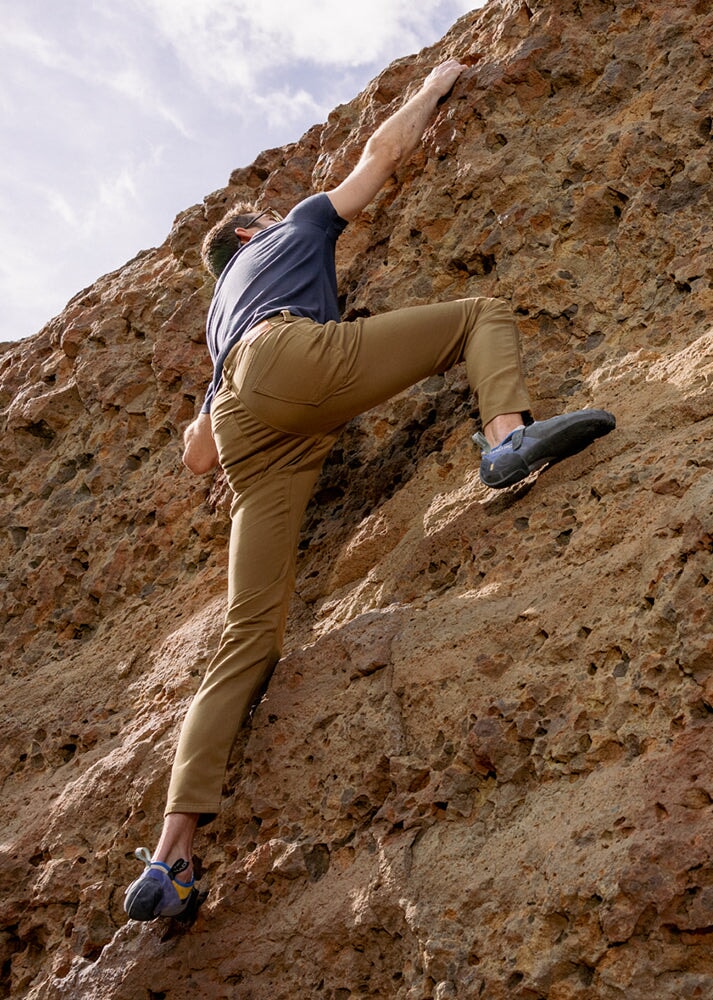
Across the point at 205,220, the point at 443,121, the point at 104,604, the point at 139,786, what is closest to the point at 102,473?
the point at 104,604

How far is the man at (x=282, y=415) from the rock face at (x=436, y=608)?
0.53 ft

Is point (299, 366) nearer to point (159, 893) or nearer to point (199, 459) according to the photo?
point (199, 459)

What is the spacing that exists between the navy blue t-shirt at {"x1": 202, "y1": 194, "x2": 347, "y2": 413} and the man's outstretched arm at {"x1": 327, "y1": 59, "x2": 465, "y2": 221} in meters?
0.09

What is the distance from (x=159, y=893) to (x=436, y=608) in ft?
3.96

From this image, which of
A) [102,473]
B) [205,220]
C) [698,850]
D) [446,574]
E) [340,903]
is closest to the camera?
[698,850]

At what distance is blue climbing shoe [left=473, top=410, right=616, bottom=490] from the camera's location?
3443 millimetres

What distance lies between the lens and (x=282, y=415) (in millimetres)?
3824

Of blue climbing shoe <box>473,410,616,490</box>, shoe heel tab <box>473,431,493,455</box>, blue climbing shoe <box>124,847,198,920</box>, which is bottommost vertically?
blue climbing shoe <box>124,847,198,920</box>

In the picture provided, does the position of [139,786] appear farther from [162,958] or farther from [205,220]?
[205,220]

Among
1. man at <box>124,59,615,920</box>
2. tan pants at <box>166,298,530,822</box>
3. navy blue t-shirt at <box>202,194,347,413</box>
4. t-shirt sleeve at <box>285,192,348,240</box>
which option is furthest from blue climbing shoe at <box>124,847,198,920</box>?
t-shirt sleeve at <box>285,192,348,240</box>

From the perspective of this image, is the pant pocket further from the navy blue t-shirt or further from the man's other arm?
the man's other arm

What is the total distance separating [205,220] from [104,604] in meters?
2.21

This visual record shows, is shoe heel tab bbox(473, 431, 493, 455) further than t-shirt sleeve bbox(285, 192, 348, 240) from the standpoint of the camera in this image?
No

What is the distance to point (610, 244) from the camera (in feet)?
13.9
